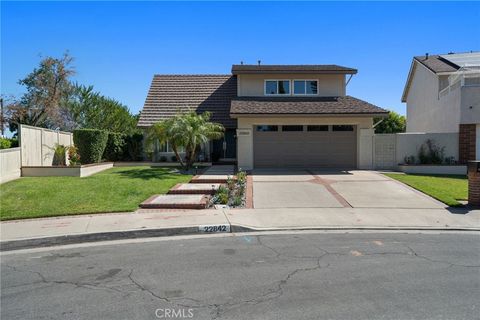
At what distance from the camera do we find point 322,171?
19391 mm

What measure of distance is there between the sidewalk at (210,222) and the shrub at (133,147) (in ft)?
44.5

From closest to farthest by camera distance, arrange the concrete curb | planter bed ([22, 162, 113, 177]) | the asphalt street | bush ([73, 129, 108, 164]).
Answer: the asphalt street
the concrete curb
planter bed ([22, 162, 113, 177])
bush ([73, 129, 108, 164])

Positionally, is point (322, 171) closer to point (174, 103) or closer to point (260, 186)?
point (260, 186)

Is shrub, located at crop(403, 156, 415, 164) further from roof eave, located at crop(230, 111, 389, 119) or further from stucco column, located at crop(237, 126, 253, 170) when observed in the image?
stucco column, located at crop(237, 126, 253, 170)

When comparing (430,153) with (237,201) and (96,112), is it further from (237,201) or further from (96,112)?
(96,112)

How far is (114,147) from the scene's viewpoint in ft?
75.9

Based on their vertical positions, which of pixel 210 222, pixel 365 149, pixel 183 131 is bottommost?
pixel 210 222

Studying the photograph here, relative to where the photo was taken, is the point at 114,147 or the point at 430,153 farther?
the point at 114,147

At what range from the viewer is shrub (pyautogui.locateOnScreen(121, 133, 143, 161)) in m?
23.6

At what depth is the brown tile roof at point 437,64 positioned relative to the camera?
79.2 feet

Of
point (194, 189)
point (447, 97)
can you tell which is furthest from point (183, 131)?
point (447, 97)

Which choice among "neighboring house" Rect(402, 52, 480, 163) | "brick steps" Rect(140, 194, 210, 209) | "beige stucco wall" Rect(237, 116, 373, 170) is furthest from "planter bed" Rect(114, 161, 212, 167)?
"neighboring house" Rect(402, 52, 480, 163)

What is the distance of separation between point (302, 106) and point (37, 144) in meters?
13.0

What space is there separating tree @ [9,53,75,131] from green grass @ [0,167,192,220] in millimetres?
25103
